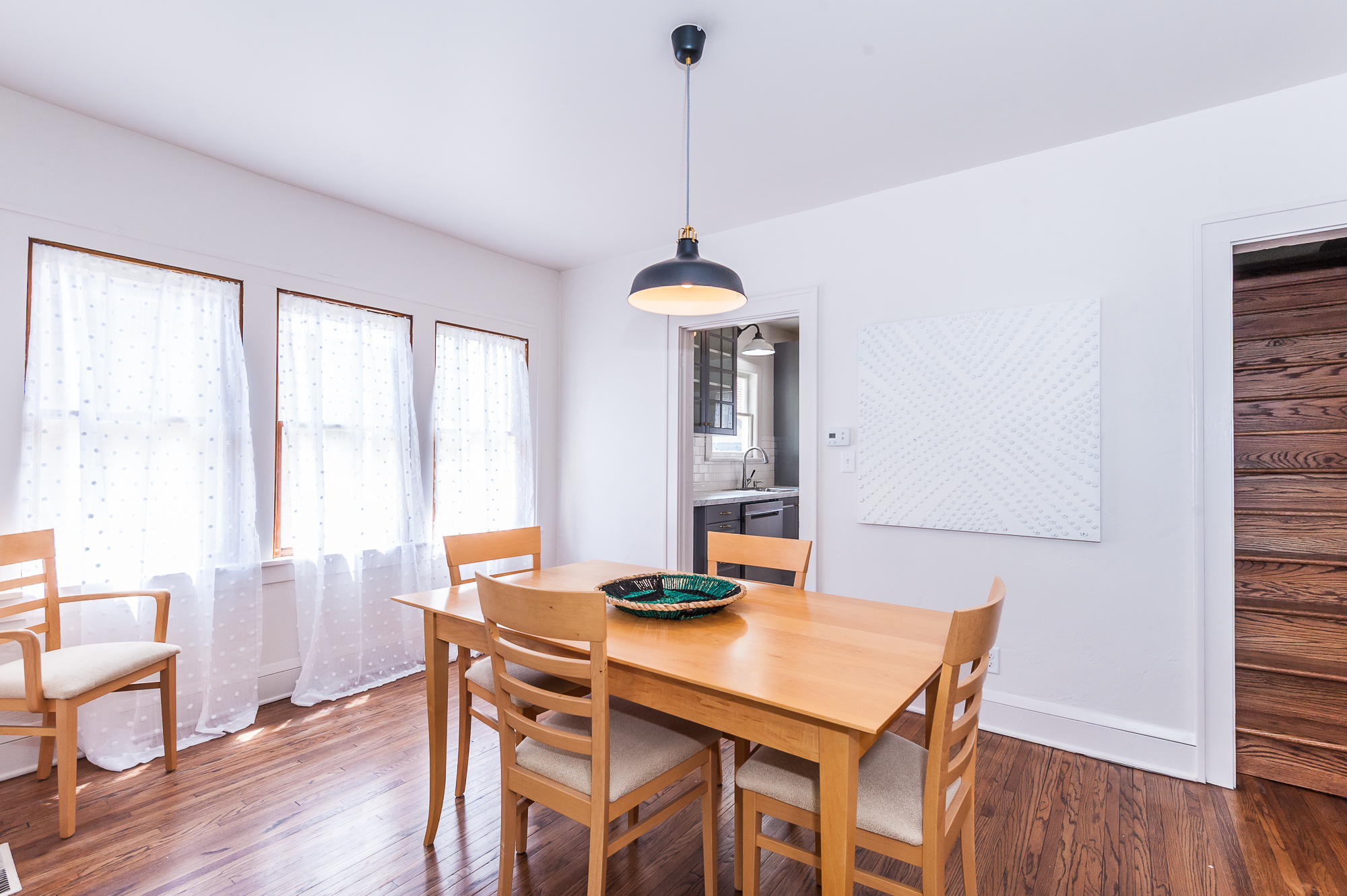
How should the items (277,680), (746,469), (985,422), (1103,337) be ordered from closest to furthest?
(1103,337) → (985,422) → (277,680) → (746,469)

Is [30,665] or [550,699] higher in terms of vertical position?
[550,699]

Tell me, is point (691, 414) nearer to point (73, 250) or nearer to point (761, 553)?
point (761, 553)

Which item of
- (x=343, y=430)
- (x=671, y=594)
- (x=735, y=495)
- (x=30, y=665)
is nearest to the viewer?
(x=30, y=665)

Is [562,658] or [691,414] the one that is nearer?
[562,658]

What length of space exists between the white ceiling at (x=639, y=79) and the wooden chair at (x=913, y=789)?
1.84 m

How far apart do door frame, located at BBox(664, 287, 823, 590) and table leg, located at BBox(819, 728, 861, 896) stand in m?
1.89

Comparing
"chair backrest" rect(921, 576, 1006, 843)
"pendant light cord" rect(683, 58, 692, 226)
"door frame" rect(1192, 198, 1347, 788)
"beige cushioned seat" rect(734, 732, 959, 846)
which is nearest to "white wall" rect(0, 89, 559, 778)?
"pendant light cord" rect(683, 58, 692, 226)

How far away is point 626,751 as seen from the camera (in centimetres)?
158

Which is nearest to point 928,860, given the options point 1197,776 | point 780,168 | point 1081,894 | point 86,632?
point 1081,894

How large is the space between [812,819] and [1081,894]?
101cm

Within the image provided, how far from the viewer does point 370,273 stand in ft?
11.6

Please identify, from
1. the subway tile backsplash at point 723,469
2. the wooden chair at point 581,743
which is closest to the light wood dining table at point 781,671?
the wooden chair at point 581,743

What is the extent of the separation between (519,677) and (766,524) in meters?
3.40

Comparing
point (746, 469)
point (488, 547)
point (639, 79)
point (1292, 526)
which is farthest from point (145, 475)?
point (1292, 526)
